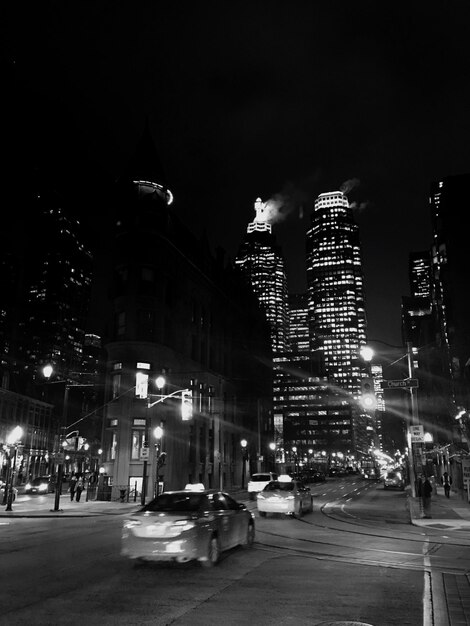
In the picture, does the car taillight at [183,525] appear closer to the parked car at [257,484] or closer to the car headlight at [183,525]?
the car headlight at [183,525]

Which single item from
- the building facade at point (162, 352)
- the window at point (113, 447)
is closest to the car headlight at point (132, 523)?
the building facade at point (162, 352)

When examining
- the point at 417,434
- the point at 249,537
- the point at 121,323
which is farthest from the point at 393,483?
the point at 249,537

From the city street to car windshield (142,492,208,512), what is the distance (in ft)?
3.89

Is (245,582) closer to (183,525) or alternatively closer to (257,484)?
(183,525)

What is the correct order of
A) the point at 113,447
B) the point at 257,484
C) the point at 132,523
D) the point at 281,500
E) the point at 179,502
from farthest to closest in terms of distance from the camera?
the point at 113,447
the point at 257,484
the point at 281,500
the point at 179,502
the point at 132,523

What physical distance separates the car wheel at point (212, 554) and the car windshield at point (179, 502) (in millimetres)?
770

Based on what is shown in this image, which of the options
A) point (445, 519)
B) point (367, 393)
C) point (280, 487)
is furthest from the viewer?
point (280, 487)

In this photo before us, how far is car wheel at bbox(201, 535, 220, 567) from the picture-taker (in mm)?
10797

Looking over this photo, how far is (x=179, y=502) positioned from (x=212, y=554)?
4.85ft

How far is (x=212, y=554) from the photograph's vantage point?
11.0 meters

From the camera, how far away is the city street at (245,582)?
23.8 ft

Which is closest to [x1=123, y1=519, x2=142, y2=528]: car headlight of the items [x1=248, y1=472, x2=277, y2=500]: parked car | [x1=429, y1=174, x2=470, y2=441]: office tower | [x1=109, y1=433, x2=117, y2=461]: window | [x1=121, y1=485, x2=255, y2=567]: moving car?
[x1=121, y1=485, x2=255, y2=567]: moving car

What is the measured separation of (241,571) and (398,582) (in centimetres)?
304

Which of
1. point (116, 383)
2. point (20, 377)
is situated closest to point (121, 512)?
point (116, 383)
